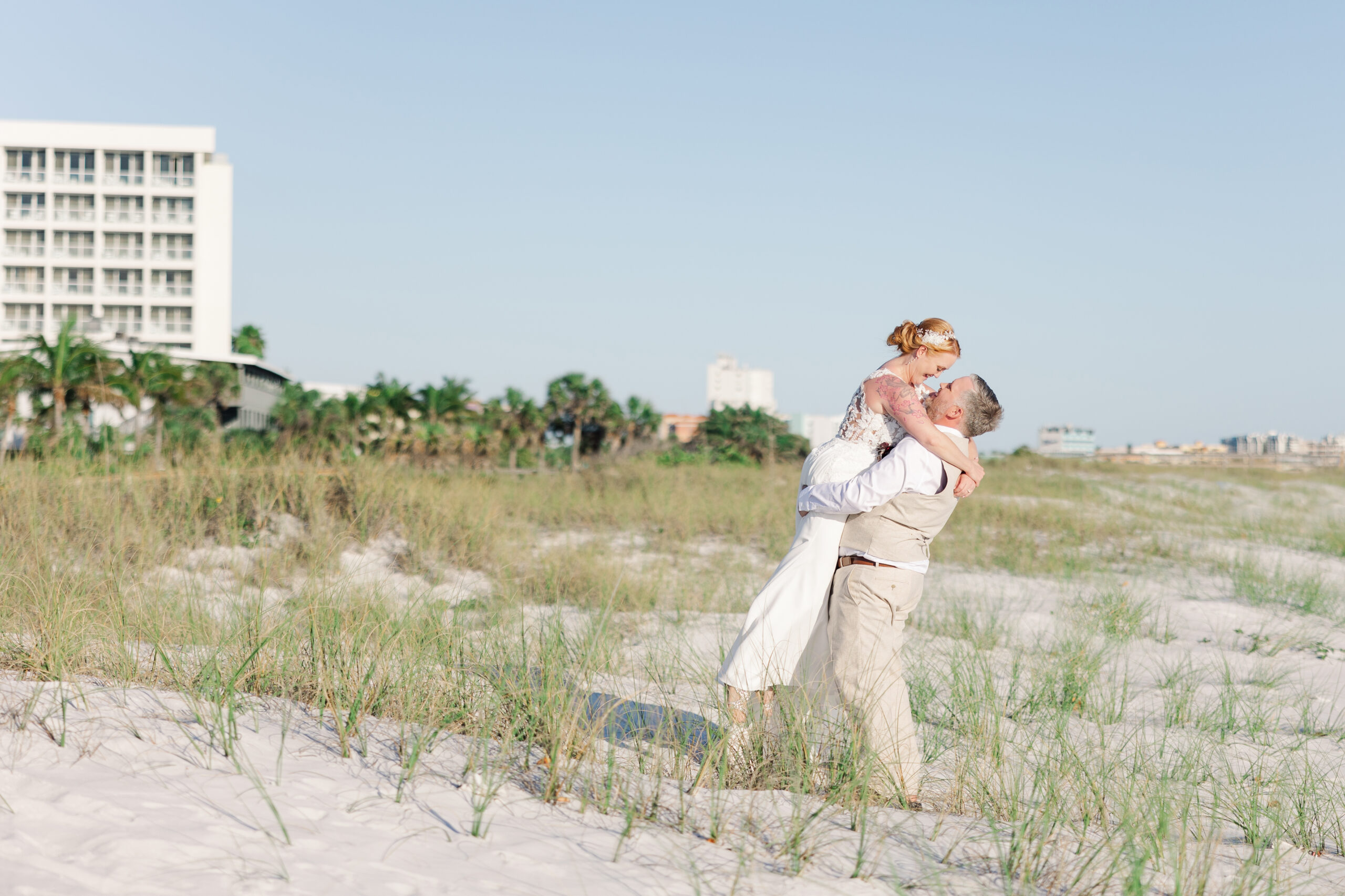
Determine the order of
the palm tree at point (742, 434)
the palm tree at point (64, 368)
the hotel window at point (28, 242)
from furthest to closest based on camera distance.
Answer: the hotel window at point (28, 242)
the palm tree at point (742, 434)
the palm tree at point (64, 368)

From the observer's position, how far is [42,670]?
11.2ft

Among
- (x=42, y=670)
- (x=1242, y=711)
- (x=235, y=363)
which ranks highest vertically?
(x=235, y=363)

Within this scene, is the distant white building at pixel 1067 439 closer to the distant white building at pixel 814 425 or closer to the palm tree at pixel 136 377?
the distant white building at pixel 814 425

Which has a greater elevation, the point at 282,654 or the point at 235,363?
A: the point at 235,363

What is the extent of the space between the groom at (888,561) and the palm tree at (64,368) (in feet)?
97.7

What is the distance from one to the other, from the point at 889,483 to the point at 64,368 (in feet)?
104

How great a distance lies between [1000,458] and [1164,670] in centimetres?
2861

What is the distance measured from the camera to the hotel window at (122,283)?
207 feet

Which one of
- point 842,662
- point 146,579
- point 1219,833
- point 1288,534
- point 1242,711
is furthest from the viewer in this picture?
point 1288,534

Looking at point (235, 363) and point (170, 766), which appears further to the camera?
point (235, 363)

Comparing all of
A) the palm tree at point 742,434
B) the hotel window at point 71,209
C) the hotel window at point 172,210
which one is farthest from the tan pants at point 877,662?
the hotel window at point 71,209

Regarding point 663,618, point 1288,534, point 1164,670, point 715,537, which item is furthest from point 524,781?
point 1288,534

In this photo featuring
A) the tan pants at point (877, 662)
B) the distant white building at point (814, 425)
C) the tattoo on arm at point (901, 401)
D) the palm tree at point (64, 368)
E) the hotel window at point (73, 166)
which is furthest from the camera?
the distant white building at point (814, 425)

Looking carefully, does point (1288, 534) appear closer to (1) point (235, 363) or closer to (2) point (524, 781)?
(2) point (524, 781)
